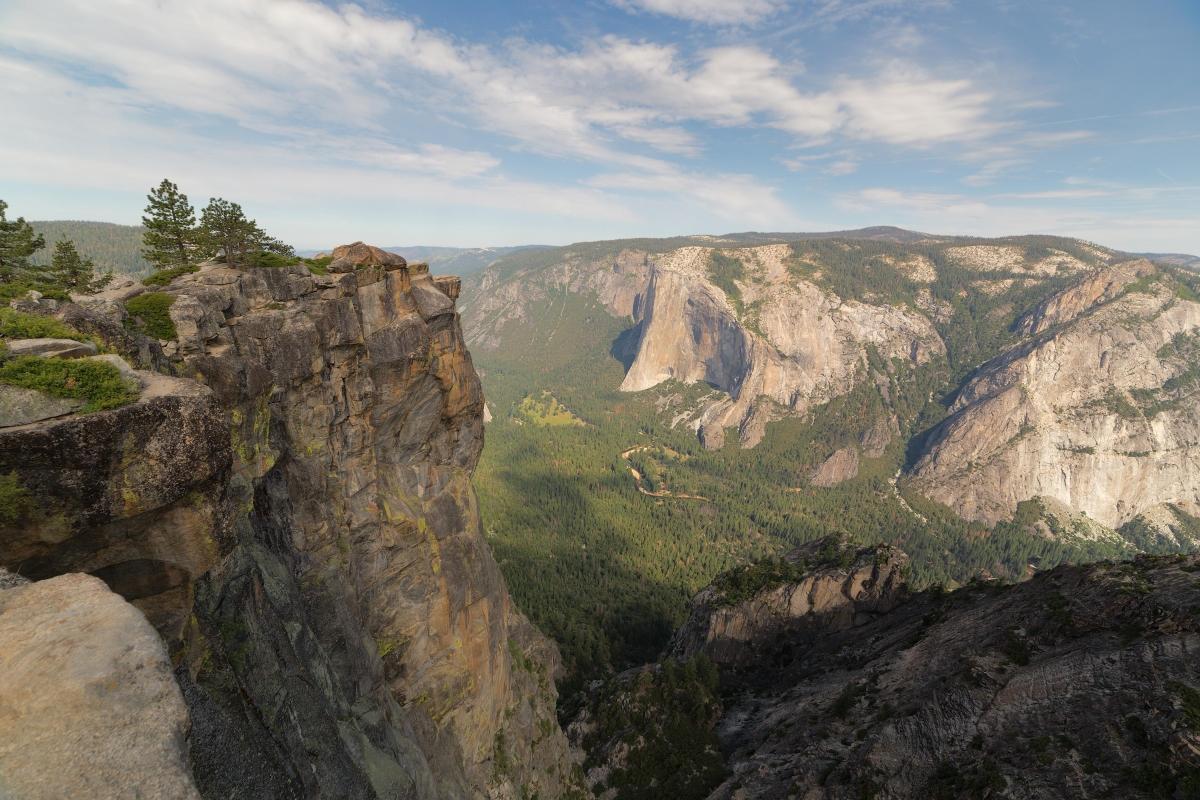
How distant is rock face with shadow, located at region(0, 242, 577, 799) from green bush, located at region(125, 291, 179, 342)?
1.64ft

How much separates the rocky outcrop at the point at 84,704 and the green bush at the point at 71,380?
4518mm

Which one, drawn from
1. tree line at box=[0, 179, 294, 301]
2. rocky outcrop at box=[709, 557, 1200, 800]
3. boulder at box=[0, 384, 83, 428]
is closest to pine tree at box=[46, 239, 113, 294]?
tree line at box=[0, 179, 294, 301]

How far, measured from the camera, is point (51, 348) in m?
14.2

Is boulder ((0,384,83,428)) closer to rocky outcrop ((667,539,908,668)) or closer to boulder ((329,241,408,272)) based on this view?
boulder ((329,241,408,272))

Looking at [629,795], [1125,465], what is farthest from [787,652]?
[1125,465]

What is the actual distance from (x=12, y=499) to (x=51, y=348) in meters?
5.00

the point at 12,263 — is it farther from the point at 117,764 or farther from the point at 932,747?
the point at 932,747

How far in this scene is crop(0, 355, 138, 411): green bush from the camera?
12602 mm

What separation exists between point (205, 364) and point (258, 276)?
26.8 feet

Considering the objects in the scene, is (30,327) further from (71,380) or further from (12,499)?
(12,499)

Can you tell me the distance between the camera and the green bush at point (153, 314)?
2267 centimetres

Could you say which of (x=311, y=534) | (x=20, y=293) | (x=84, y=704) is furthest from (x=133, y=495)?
(x=311, y=534)

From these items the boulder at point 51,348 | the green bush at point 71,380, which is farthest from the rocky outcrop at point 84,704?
the boulder at point 51,348

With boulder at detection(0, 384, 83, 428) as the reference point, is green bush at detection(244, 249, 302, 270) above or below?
above
